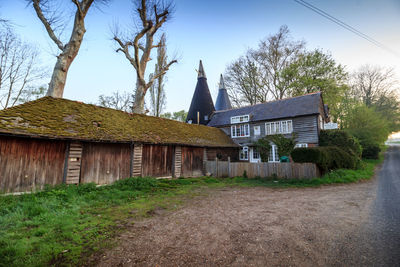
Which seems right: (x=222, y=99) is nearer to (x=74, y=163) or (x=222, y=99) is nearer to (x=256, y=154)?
(x=256, y=154)

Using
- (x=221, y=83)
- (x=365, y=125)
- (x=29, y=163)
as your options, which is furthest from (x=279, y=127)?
(x=29, y=163)

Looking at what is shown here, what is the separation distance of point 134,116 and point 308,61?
25.7 m

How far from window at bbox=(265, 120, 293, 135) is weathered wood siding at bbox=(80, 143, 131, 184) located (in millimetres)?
15588

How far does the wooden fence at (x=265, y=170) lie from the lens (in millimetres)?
11716

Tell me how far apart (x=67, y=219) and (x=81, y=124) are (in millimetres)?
6302

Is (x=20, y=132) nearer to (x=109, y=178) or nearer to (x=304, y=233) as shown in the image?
(x=109, y=178)

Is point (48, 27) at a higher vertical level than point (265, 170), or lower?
higher

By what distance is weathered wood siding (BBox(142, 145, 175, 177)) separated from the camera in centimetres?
1182

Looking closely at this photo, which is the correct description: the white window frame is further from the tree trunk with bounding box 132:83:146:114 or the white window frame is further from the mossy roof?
the tree trunk with bounding box 132:83:146:114

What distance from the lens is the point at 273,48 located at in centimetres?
2817

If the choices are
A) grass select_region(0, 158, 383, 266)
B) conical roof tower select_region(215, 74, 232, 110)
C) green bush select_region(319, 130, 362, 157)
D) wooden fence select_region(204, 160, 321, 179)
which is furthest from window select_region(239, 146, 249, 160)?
grass select_region(0, 158, 383, 266)

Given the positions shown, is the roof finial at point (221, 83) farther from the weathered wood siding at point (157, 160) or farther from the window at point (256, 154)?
the weathered wood siding at point (157, 160)

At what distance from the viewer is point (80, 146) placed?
899 cm

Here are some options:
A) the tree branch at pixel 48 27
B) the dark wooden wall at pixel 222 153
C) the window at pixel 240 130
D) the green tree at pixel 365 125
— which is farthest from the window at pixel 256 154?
the tree branch at pixel 48 27
